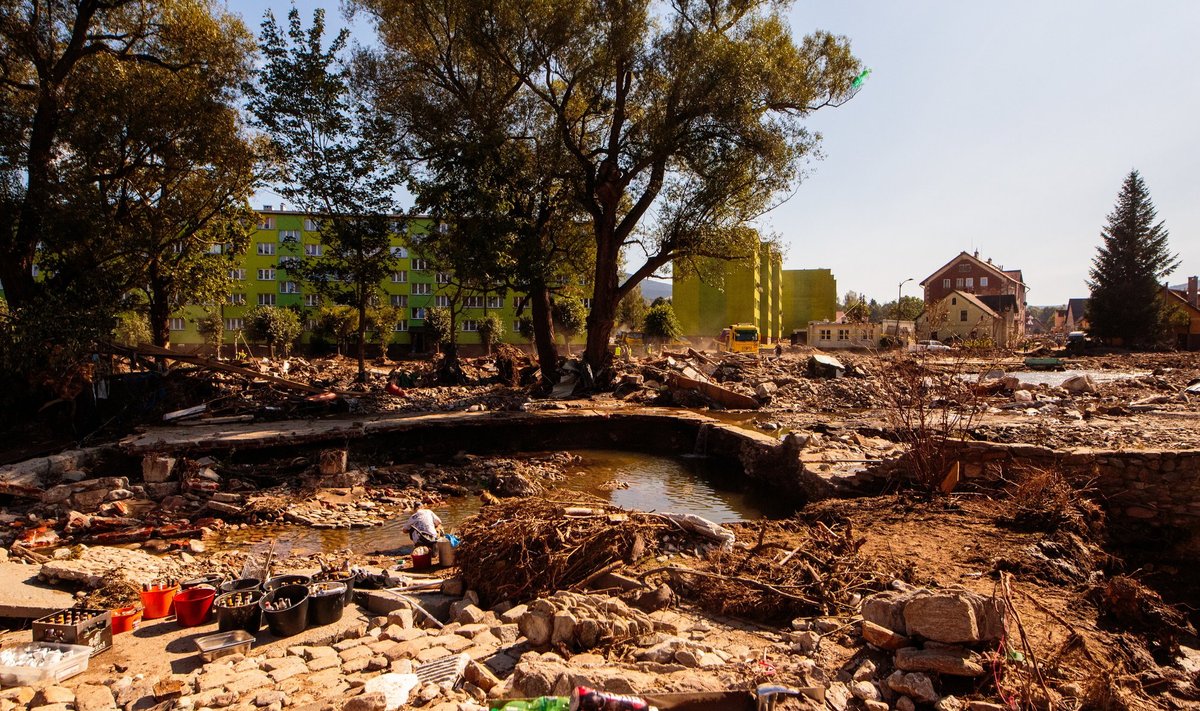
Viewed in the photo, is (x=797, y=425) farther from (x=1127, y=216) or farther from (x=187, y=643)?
(x=1127, y=216)

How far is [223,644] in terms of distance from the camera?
475 cm

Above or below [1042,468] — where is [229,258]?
above

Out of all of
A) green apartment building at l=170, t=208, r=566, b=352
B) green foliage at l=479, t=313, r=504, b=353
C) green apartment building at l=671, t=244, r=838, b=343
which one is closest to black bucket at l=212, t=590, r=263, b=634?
green foliage at l=479, t=313, r=504, b=353

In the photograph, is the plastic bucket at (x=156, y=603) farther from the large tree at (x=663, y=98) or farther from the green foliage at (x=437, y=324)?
the green foliage at (x=437, y=324)

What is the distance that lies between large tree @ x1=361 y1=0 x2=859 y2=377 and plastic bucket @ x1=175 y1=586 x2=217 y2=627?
14690 millimetres

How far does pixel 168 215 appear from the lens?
50.6 ft

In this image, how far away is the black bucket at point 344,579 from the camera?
218 inches

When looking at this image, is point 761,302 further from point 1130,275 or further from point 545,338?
point 545,338

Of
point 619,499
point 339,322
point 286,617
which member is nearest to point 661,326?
point 339,322

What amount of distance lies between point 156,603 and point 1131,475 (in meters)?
10.4

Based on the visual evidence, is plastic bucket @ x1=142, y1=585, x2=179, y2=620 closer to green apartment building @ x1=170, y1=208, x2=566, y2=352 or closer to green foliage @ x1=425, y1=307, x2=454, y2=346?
green foliage @ x1=425, y1=307, x2=454, y2=346

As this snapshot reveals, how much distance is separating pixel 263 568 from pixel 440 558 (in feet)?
5.45

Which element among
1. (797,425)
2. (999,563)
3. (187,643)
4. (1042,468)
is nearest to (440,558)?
(187,643)

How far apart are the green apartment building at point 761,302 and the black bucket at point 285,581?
43185 mm
